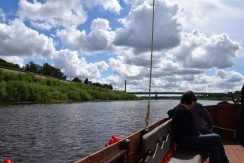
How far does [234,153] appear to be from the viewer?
10.7 m

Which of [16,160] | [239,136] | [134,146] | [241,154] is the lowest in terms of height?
[16,160]

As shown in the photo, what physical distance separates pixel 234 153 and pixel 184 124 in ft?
12.1

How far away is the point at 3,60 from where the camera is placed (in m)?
182

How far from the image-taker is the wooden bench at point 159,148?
6.02m

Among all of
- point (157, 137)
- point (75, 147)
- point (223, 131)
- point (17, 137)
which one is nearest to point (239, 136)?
point (157, 137)

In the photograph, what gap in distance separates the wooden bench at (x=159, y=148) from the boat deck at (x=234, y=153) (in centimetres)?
222

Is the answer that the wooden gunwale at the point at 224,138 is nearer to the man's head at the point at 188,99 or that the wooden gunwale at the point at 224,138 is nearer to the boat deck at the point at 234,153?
the boat deck at the point at 234,153

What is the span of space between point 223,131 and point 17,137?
16752mm

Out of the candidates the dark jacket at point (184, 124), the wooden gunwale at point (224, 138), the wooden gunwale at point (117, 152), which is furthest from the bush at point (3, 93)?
the wooden gunwale at point (117, 152)

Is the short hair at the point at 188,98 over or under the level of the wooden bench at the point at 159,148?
over

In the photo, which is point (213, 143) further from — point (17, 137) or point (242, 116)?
point (17, 137)

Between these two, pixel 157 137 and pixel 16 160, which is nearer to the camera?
pixel 157 137

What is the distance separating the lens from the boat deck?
983cm

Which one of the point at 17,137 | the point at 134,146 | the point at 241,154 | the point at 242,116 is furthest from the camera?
the point at 17,137
